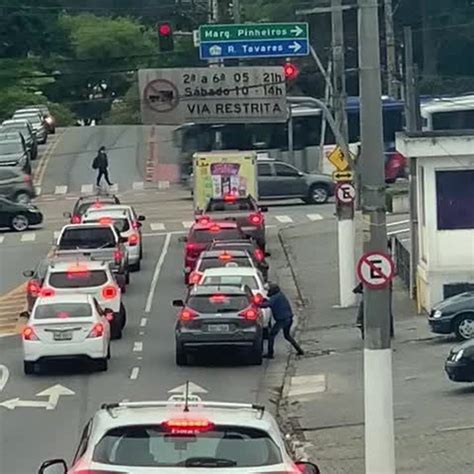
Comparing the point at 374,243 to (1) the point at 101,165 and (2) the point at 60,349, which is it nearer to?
(2) the point at 60,349

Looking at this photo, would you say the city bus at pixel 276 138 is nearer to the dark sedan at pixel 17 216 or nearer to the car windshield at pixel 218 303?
the dark sedan at pixel 17 216

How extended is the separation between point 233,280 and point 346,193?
17.4 ft

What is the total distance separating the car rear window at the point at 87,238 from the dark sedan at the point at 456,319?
11113 mm

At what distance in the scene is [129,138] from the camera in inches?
3374

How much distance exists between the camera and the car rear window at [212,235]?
42.9m

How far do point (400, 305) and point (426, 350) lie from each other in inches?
249

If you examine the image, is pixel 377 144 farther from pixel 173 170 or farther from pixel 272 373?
pixel 173 170

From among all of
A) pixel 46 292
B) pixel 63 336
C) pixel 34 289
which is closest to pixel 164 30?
pixel 34 289

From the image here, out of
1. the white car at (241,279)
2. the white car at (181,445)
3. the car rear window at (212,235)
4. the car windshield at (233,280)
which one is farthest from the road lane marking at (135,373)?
the white car at (181,445)

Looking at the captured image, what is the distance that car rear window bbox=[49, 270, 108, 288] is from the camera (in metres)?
33.8

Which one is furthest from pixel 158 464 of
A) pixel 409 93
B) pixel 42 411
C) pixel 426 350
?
pixel 409 93

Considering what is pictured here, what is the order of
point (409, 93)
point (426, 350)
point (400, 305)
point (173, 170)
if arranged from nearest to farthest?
point (426, 350) → point (400, 305) → point (409, 93) → point (173, 170)

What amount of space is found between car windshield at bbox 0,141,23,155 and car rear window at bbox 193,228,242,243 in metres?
25.7

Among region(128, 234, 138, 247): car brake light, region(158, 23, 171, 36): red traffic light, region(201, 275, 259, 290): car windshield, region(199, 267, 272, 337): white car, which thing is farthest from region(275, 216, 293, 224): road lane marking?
region(201, 275, 259, 290): car windshield
